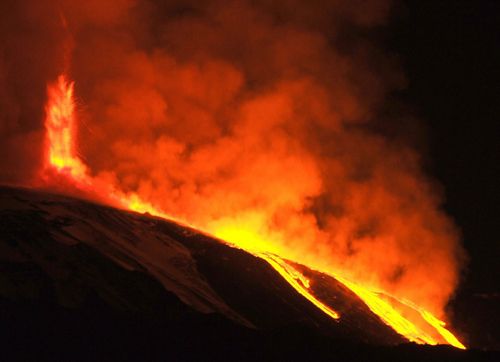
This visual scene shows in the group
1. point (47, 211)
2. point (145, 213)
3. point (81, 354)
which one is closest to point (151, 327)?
point (81, 354)

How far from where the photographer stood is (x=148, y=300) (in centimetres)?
3438

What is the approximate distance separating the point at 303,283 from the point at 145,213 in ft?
40.0

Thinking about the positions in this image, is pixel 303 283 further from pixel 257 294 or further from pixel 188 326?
pixel 188 326

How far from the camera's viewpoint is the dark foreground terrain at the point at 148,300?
2758 cm

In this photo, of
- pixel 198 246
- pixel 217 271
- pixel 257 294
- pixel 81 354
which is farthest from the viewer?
pixel 198 246

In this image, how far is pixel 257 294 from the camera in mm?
41719

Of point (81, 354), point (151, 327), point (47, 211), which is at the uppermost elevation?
point (47, 211)

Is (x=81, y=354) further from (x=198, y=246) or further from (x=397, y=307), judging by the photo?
(x=397, y=307)

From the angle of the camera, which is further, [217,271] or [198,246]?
[198,246]

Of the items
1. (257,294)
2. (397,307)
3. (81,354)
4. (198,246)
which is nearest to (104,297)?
(81,354)

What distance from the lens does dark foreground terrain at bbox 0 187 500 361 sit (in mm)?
27578

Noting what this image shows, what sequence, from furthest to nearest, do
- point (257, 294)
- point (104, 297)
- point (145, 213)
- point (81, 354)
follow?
point (145, 213) < point (257, 294) < point (104, 297) < point (81, 354)

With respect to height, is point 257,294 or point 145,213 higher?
point 145,213

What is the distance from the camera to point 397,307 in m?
48.4
